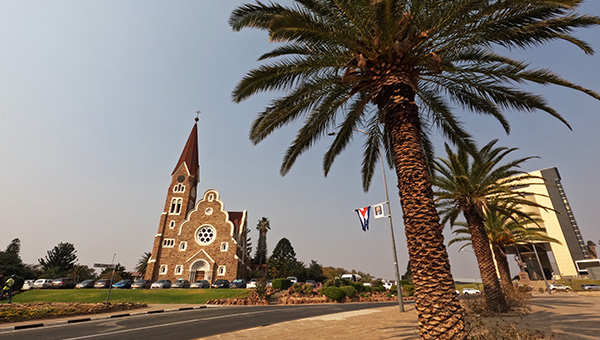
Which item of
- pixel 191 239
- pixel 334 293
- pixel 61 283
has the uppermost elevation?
pixel 191 239

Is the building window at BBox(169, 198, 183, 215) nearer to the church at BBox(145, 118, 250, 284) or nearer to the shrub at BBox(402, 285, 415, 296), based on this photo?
the church at BBox(145, 118, 250, 284)

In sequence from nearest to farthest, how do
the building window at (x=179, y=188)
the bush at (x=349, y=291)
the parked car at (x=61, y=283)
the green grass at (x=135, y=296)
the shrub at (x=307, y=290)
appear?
the green grass at (x=135, y=296) < the shrub at (x=307, y=290) < the bush at (x=349, y=291) < the parked car at (x=61, y=283) < the building window at (x=179, y=188)

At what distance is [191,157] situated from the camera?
52969mm

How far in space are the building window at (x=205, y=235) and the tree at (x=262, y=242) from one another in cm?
3257

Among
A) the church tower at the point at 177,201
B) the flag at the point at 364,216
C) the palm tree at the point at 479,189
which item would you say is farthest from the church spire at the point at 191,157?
the palm tree at the point at 479,189

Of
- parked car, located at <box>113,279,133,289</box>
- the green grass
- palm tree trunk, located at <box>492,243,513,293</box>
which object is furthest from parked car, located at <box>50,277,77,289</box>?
palm tree trunk, located at <box>492,243,513,293</box>

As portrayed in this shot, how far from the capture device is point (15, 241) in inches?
2950

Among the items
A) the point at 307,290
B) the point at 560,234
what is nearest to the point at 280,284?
the point at 307,290

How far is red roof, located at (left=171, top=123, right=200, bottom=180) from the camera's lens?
51669mm

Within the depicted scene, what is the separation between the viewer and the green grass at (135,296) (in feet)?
82.7

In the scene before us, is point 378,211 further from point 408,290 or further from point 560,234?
point 560,234

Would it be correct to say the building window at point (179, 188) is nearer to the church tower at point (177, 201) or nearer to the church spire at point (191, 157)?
the church tower at point (177, 201)

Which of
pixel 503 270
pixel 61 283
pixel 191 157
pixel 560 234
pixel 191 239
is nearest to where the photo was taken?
pixel 503 270

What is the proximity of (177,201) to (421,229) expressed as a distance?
49.6 meters
